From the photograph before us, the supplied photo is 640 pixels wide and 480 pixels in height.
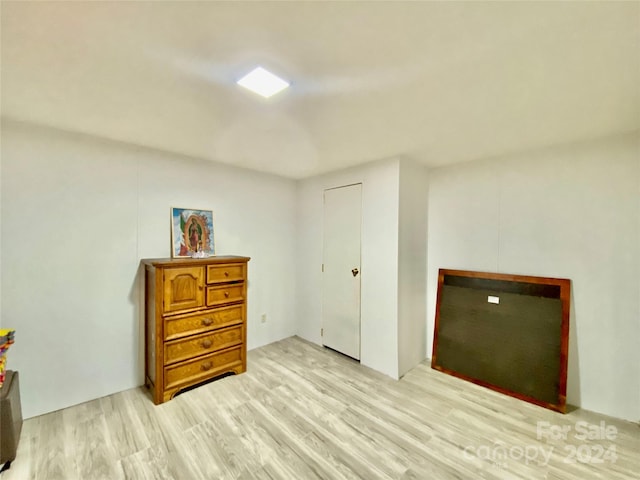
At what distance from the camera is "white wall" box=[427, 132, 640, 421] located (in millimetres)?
2002

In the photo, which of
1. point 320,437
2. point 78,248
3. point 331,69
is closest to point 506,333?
point 320,437

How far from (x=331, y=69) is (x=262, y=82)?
1.28ft

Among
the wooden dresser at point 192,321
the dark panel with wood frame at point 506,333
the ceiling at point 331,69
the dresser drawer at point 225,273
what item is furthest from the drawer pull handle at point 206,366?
the dark panel with wood frame at point 506,333

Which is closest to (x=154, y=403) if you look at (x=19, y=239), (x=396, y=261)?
(x=19, y=239)

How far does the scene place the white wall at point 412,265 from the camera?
2.64 m

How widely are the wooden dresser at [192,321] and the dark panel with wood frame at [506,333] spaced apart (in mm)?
2207

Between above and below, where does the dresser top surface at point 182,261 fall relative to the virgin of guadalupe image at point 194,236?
below

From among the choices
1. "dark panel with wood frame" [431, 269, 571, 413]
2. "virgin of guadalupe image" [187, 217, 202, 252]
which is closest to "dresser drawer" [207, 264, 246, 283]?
"virgin of guadalupe image" [187, 217, 202, 252]

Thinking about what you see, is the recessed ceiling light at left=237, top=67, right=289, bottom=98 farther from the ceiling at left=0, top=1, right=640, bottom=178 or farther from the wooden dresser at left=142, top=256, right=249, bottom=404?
the wooden dresser at left=142, top=256, right=249, bottom=404

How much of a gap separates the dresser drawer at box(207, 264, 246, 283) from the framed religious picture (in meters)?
0.32

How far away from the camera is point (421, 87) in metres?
1.44

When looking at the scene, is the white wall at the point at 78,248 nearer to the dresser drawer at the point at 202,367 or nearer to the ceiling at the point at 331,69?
the ceiling at the point at 331,69

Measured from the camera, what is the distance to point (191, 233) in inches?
108

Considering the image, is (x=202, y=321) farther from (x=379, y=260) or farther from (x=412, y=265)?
(x=412, y=265)
